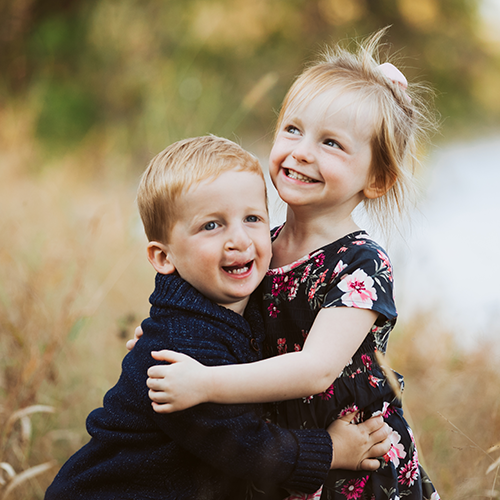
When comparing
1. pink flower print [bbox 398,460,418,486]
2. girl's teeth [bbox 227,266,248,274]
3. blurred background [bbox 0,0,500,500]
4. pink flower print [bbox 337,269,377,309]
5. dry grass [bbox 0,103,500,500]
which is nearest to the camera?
pink flower print [bbox 337,269,377,309]

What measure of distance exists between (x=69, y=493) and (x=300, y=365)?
2.35 feet

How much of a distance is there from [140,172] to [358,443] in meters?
4.19

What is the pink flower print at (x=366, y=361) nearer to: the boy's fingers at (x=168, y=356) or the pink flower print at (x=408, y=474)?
the pink flower print at (x=408, y=474)

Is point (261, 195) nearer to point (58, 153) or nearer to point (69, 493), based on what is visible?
point (69, 493)

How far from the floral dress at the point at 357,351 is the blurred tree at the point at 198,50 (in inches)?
190

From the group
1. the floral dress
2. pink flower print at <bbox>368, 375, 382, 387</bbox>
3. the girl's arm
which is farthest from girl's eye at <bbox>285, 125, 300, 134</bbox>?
pink flower print at <bbox>368, 375, 382, 387</bbox>

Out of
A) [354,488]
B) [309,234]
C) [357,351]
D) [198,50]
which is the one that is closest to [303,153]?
[309,234]

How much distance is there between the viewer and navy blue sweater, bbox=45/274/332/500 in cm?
142

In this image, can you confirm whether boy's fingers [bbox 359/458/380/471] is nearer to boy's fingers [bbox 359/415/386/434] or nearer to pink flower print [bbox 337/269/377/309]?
boy's fingers [bbox 359/415/386/434]

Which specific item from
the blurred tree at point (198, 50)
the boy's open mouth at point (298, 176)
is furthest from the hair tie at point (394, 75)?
the blurred tree at point (198, 50)

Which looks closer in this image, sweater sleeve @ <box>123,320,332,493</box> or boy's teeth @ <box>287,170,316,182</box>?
sweater sleeve @ <box>123,320,332,493</box>

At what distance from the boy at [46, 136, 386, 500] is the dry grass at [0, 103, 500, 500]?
445mm

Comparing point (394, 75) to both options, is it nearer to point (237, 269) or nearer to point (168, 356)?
point (237, 269)

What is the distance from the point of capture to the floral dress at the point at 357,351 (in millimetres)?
1521
